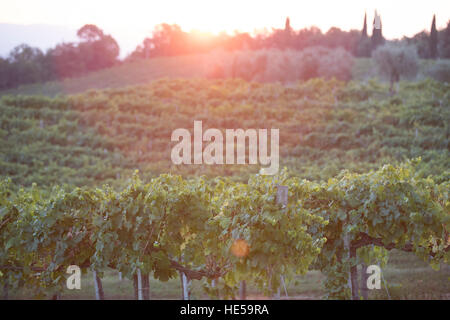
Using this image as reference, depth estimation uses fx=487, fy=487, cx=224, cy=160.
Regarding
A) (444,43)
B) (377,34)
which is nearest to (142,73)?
(377,34)

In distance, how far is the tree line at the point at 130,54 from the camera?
43.6m

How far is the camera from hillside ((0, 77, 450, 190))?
65.7 ft

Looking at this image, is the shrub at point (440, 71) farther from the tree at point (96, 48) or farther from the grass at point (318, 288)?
the tree at point (96, 48)

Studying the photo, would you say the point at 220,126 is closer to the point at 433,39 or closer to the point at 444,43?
the point at 433,39

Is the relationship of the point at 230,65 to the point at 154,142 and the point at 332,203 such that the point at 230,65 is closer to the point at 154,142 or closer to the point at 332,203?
the point at 154,142

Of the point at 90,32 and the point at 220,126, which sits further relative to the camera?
the point at 90,32

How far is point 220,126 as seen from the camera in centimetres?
2630

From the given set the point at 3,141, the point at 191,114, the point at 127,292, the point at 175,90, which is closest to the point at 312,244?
the point at 127,292

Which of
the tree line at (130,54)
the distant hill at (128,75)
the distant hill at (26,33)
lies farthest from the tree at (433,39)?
the distant hill at (26,33)

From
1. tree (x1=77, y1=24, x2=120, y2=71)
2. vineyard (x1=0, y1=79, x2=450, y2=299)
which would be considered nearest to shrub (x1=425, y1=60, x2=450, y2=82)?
vineyard (x1=0, y1=79, x2=450, y2=299)

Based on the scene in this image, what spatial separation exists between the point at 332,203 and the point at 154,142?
1813 cm

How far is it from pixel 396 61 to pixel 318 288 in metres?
24.8

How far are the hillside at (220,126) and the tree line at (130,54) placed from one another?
12.3m

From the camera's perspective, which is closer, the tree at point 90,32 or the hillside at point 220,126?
the hillside at point 220,126
